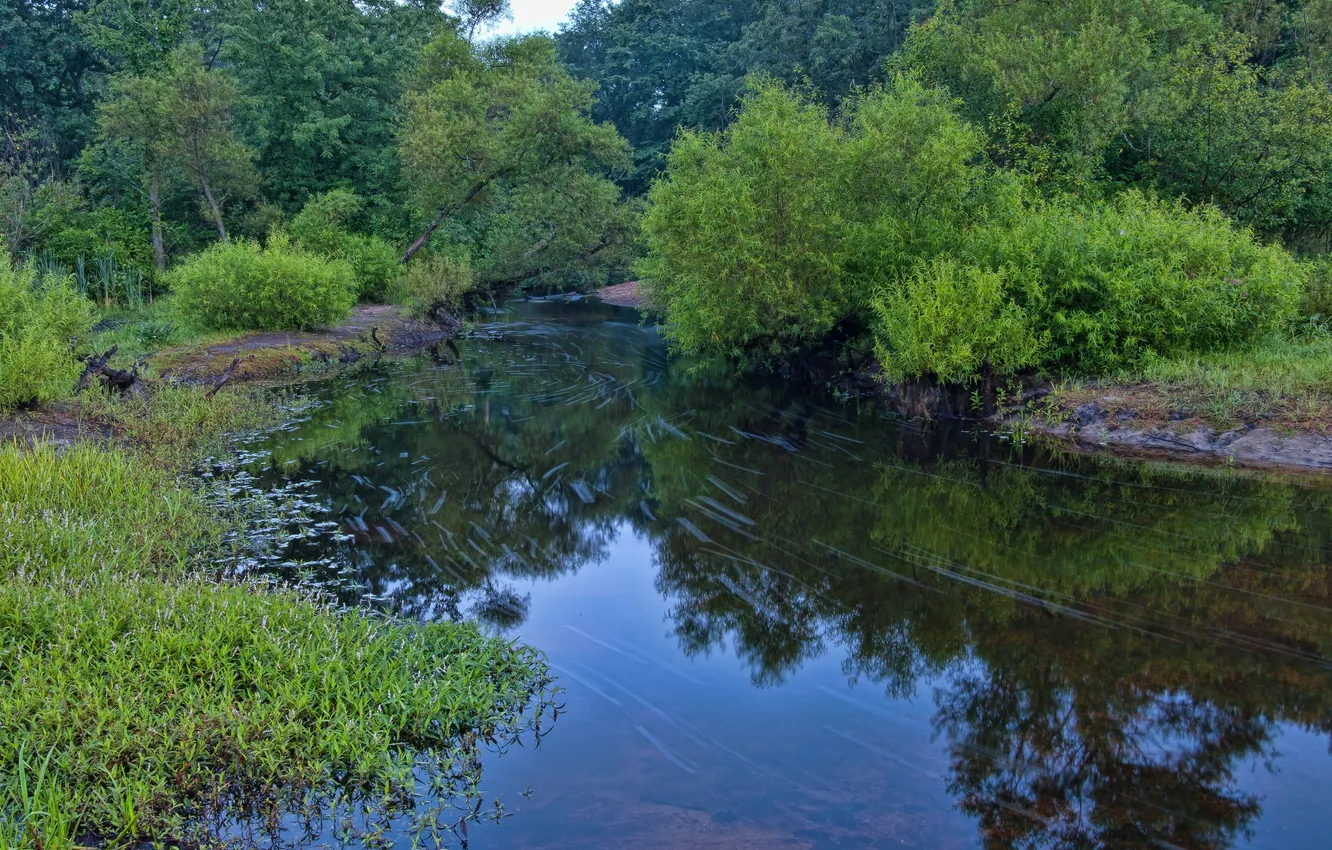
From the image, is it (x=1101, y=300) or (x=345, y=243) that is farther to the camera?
(x=345, y=243)

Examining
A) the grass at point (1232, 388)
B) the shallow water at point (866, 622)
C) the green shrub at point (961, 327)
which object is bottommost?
the shallow water at point (866, 622)

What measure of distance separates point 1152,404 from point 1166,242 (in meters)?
3.01

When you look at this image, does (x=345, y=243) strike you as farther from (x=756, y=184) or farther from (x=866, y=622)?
(x=866, y=622)

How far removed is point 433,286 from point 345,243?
3955 millimetres

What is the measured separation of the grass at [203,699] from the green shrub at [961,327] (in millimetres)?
9661

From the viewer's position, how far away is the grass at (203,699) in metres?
4.83

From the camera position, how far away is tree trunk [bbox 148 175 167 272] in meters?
30.0

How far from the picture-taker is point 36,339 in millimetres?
12641

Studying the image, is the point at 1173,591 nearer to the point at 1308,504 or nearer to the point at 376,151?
the point at 1308,504

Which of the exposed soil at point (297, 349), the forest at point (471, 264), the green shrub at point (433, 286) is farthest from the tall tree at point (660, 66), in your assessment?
the exposed soil at point (297, 349)

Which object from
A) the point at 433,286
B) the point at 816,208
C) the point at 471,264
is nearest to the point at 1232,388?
the point at 816,208

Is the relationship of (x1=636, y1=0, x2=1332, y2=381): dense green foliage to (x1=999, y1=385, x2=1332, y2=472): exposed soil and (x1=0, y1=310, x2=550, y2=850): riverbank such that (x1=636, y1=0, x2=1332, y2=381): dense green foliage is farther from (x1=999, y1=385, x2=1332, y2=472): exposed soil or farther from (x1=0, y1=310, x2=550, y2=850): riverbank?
(x1=0, y1=310, x2=550, y2=850): riverbank

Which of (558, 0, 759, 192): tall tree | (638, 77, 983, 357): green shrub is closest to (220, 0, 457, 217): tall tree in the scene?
(558, 0, 759, 192): tall tree

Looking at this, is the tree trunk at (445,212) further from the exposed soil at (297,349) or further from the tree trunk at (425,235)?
the exposed soil at (297,349)
